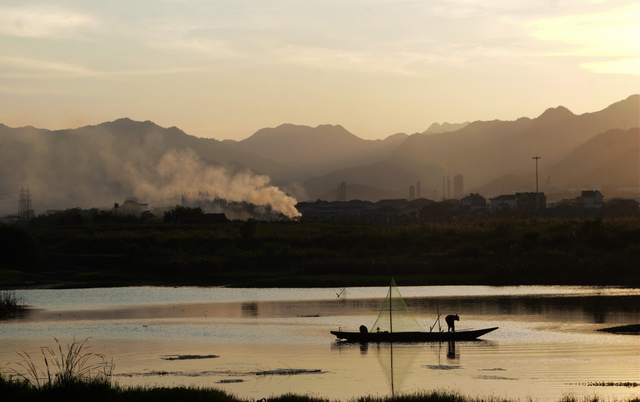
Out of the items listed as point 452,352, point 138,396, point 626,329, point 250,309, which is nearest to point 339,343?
point 452,352

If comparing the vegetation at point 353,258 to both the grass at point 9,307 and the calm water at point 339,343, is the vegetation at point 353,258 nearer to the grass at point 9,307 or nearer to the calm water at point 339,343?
the calm water at point 339,343

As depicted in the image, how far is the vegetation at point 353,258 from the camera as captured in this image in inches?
3004

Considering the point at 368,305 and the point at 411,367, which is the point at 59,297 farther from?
the point at 411,367

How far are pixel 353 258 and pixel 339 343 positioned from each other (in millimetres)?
48737

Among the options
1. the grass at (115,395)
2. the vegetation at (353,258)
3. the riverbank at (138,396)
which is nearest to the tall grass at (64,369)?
the grass at (115,395)

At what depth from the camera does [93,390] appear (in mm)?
23562

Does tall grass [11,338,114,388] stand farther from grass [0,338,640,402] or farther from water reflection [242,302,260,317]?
water reflection [242,302,260,317]

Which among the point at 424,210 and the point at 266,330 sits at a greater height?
the point at 424,210

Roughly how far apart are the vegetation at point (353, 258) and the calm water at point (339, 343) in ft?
29.3

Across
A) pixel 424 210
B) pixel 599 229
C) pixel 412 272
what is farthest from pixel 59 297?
pixel 424 210

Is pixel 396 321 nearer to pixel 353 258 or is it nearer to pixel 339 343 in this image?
pixel 339 343

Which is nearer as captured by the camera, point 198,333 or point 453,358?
point 453,358

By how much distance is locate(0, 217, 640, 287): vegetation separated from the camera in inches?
3004

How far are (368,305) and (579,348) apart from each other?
22.9 meters
